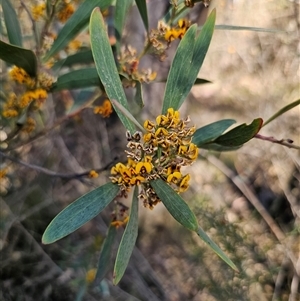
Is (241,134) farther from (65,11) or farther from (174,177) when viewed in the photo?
(65,11)

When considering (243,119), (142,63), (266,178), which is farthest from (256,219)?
(142,63)

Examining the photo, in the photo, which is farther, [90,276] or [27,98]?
[90,276]

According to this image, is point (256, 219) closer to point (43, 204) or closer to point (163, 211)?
point (163, 211)

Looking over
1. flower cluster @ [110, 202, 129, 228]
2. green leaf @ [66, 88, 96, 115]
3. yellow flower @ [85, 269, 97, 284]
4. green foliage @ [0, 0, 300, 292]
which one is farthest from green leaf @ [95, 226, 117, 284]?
yellow flower @ [85, 269, 97, 284]

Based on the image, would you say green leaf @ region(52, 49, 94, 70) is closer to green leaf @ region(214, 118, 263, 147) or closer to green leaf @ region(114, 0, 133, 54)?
green leaf @ region(114, 0, 133, 54)

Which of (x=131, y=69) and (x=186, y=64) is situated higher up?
(x=131, y=69)

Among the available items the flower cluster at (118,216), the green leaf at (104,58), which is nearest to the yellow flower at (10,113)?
the flower cluster at (118,216)

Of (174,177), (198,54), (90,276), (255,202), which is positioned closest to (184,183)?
(174,177)

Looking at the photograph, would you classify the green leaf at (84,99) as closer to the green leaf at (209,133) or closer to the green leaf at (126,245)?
the green leaf at (209,133)
